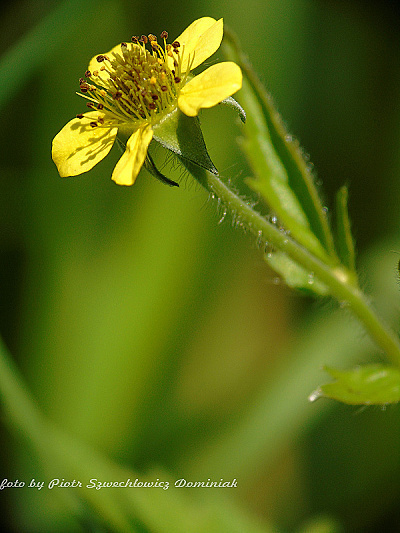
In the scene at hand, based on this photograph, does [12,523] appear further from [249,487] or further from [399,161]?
[399,161]

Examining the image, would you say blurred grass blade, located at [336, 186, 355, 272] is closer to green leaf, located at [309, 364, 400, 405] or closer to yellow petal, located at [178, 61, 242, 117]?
green leaf, located at [309, 364, 400, 405]

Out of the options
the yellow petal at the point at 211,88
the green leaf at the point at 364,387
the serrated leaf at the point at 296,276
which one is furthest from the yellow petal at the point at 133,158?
the green leaf at the point at 364,387

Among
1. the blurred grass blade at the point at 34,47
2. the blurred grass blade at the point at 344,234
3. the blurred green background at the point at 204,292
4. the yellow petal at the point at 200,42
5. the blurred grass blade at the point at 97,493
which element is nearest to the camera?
the yellow petal at the point at 200,42

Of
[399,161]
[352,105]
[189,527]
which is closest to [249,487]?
[189,527]

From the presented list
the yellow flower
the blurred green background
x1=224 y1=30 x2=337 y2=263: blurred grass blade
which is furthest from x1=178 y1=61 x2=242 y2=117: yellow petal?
the blurred green background

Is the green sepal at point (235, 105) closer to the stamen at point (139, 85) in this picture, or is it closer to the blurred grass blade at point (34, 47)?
the stamen at point (139, 85)
